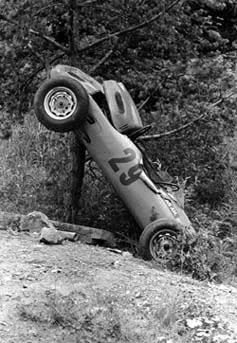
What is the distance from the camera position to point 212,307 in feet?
17.8

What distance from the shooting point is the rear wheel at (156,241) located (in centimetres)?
696

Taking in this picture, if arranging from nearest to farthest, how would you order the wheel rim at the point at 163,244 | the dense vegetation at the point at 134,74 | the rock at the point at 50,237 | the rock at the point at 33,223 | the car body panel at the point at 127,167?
1. the rock at the point at 50,237
2. the wheel rim at the point at 163,244
3. the rock at the point at 33,223
4. the car body panel at the point at 127,167
5. the dense vegetation at the point at 134,74

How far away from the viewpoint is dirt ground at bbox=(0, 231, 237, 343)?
465 centimetres

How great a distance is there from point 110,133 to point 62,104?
1.82 feet

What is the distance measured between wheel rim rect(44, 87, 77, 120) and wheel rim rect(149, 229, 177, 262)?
4.87 ft

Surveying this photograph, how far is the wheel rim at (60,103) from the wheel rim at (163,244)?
1483 millimetres

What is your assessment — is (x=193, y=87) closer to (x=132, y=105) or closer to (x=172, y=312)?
(x=132, y=105)

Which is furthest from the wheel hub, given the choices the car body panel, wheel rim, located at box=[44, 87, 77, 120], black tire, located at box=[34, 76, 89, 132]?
wheel rim, located at box=[44, 87, 77, 120]

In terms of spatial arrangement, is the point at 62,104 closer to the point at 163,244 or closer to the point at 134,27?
the point at 134,27

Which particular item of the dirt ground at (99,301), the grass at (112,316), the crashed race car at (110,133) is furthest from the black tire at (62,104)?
the grass at (112,316)

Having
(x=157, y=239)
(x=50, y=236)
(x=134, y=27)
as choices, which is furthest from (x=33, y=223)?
(x=134, y=27)

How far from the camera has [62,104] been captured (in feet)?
24.2

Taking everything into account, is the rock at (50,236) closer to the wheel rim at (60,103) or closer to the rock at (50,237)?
the rock at (50,237)

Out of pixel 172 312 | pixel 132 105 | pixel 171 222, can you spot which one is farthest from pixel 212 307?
pixel 132 105
